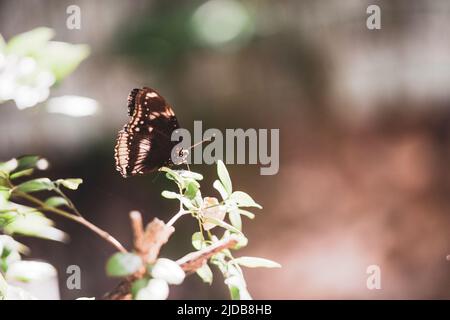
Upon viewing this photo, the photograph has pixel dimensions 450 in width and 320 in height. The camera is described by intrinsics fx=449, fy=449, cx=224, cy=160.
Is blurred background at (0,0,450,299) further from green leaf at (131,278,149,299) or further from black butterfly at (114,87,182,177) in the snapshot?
green leaf at (131,278,149,299)

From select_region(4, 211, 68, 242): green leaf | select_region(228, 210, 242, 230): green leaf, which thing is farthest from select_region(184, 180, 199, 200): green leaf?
select_region(4, 211, 68, 242): green leaf

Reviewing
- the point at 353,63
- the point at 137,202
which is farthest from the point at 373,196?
the point at 137,202

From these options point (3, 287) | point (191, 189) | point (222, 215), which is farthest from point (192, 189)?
point (3, 287)

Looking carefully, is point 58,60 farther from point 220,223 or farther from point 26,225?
point 220,223

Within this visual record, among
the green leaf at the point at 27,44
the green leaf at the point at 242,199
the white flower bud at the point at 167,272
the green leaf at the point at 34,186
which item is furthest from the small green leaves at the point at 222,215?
the green leaf at the point at 27,44

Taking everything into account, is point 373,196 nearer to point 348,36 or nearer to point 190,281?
point 348,36
